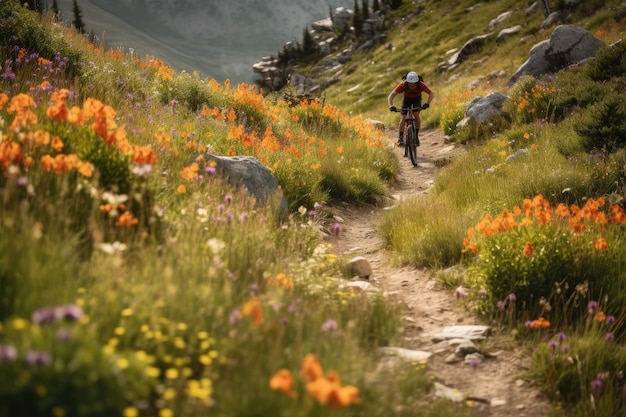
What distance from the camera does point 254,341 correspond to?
8.43 ft

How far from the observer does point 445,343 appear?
4.48m

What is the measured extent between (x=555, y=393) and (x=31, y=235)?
3621 mm

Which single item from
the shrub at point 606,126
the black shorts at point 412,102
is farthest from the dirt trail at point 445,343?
the black shorts at point 412,102

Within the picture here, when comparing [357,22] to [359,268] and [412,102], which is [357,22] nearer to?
[412,102]

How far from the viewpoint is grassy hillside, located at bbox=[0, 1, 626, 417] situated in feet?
6.97

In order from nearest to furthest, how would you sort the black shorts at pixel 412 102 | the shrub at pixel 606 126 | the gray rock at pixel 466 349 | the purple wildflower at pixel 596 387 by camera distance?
the purple wildflower at pixel 596 387 → the gray rock at pixel 466 349 → the shrub at pixel 606 126 → the black shorts at pixel 412 102

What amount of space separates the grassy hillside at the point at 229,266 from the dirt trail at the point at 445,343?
0.56ft

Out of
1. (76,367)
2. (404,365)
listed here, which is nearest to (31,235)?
(76,367)

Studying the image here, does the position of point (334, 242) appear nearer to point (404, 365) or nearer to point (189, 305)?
point (404, 365)

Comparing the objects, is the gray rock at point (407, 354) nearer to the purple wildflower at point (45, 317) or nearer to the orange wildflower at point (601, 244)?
the orange wildflower at point (601, 244)

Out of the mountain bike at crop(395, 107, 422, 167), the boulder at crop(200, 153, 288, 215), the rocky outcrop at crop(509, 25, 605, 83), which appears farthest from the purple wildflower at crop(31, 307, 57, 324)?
the rocky outcrop at crop(509, 25, 605, 83)

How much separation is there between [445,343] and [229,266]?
6.72 ft

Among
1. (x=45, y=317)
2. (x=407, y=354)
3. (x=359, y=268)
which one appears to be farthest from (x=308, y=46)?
(x=45, y=317)

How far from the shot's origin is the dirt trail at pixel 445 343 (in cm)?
373
